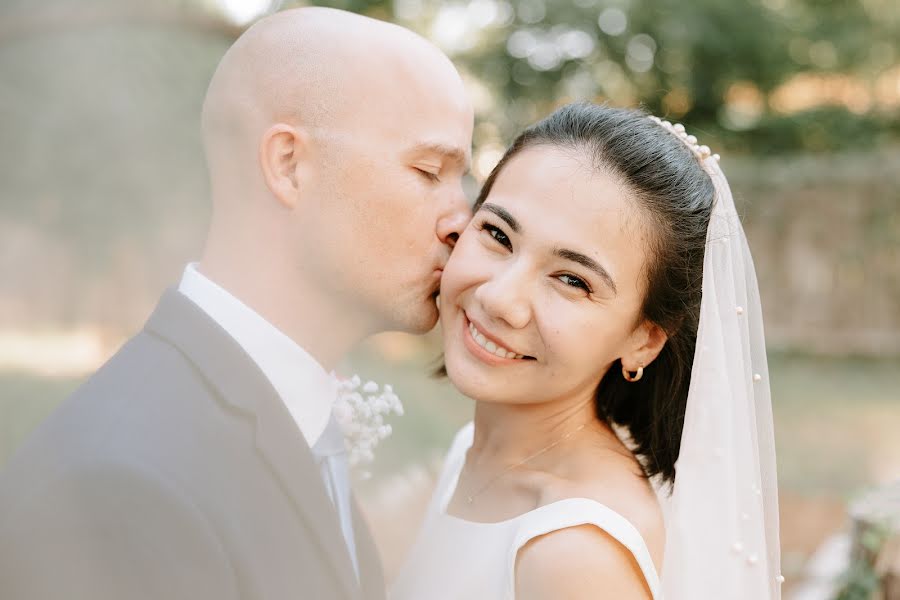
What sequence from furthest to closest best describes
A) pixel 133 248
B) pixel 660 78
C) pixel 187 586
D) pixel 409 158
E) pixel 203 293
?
pixel 660 78 < pixel 133 248 < pixel 409 158 < pixel 203 293 < pixel 187 586

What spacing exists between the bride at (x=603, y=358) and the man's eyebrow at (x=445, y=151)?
0.44 feet

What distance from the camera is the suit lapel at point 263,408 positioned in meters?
1.69

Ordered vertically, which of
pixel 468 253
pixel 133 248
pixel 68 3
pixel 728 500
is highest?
pixel 68 3

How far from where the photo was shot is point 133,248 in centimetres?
457

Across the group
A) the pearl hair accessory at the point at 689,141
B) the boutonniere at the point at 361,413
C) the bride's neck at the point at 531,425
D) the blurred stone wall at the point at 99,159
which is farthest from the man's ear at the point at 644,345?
the blurred stone wall at the point at 99,159

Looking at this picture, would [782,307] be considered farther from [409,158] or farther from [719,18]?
[409,158]

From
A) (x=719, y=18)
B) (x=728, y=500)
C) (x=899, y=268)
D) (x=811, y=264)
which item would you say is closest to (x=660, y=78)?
(x=719, y=18)

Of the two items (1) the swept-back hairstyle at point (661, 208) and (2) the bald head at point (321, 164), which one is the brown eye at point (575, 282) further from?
(2) the bald head at point (321, 164)

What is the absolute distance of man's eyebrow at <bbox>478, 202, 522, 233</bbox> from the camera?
2045 mm

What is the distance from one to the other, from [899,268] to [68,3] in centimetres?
1118

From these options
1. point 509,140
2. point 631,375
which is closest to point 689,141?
point 631,375

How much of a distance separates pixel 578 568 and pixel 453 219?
0.84m

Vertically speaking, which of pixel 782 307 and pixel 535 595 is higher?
pixel 535 595

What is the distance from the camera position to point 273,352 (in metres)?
1.86
